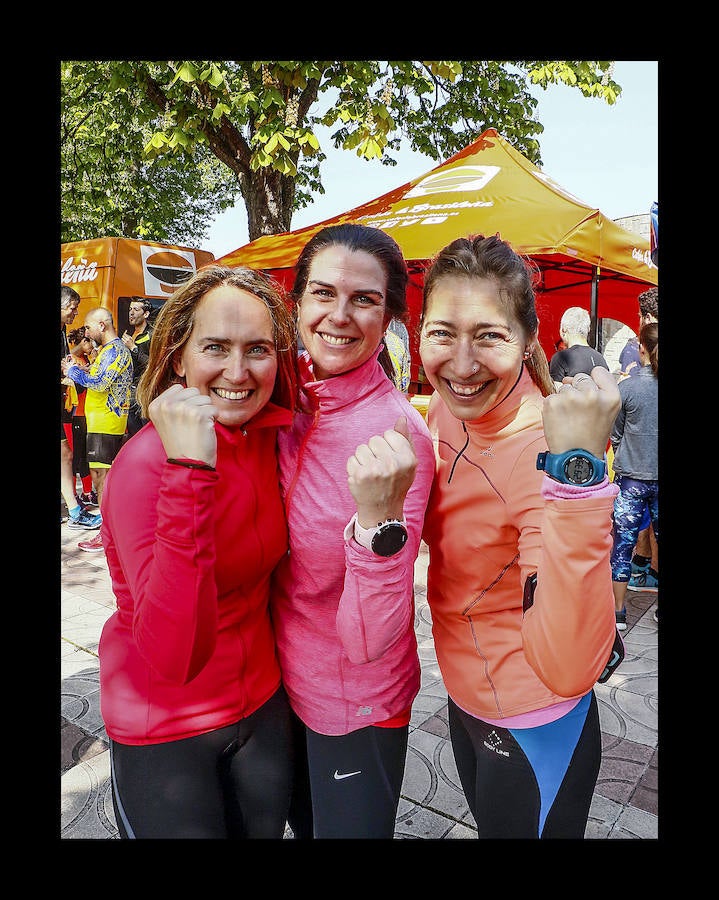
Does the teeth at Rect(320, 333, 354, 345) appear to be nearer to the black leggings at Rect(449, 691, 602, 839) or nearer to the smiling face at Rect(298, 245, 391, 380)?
the smiling face at Rect(298, 245, 391, 380)

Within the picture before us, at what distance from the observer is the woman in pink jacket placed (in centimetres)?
159

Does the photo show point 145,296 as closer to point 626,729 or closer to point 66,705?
point 66,705

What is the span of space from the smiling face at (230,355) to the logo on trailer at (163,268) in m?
10.6

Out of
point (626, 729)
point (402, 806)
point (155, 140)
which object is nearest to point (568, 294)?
point (155, 140)

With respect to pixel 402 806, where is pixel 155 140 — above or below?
above

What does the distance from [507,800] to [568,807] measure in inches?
5.9

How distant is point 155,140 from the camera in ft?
21.7

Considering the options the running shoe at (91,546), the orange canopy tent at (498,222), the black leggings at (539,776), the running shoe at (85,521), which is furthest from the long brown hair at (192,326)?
the running shoe at (85,521)

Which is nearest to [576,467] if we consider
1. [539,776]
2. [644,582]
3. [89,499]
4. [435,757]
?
[539,776]

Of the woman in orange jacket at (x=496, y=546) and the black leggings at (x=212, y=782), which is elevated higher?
the woman in orange jacket at (x=496, y=546)

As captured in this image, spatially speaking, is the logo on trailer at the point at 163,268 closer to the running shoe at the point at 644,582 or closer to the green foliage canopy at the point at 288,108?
Result: the green foliage canopy at the point at 288,108

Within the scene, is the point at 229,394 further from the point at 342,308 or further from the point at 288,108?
the point at 288,108

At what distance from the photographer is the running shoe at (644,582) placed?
5.16m

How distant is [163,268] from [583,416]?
38.2ft
